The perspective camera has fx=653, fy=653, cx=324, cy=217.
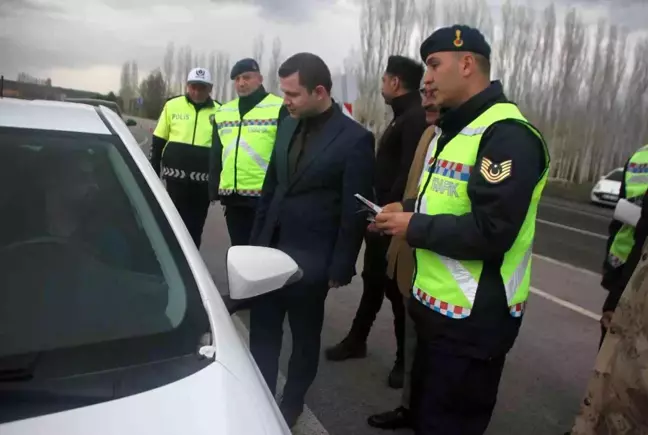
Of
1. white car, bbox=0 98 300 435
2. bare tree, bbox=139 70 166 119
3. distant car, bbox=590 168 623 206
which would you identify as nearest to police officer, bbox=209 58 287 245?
white car, bbox=0 98 300 435

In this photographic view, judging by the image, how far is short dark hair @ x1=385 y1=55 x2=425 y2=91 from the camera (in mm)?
3971

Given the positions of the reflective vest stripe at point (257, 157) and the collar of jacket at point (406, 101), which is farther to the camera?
the reflective vest stripe at point (257, 157)

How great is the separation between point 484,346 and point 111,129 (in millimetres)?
1488

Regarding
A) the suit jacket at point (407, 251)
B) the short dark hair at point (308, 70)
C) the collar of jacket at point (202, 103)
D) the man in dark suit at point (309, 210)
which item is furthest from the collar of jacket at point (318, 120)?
the collar of jacket at point (202, 103)

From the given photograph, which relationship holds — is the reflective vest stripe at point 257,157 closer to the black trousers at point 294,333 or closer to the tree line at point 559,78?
the black trousers at point 294,333

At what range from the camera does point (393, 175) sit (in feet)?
13.2

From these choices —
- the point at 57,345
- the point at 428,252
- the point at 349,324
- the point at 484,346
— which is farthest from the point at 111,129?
the point at 349,324

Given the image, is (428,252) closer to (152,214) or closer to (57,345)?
(152,214)

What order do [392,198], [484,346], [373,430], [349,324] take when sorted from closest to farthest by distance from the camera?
1. [484,346]
2. [373,430]
3. [392,198]
4. [349,324]

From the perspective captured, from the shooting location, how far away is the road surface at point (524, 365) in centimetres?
356

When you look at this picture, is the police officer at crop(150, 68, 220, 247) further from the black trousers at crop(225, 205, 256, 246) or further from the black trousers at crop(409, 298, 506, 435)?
the black trousers at crop(409, 298, 506, 435)

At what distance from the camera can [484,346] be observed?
2230mm

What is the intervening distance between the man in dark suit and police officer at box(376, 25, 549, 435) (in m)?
0.66

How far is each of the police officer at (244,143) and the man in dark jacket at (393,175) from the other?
2.67 feet
